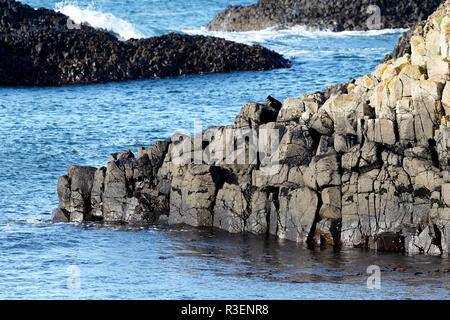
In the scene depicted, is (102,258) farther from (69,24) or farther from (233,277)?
(69,24)

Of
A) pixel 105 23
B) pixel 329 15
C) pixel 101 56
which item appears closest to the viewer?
pixel 101 56

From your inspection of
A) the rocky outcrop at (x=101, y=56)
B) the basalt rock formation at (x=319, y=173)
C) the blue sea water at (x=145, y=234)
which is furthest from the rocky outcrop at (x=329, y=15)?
the basalt rock formation at (x=319, y=173)

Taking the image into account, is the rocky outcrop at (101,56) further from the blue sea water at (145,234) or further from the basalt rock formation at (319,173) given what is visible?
the basalt rock formation at (319,173)

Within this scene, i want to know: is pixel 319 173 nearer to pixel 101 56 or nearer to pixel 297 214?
pixel 297 214

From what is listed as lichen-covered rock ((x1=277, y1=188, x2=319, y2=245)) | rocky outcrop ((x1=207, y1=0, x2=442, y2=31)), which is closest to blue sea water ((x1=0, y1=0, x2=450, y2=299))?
lichen-covered rock ((x1=277, y1=188, x2=319, y2=245))

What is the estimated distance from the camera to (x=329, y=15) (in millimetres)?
79375

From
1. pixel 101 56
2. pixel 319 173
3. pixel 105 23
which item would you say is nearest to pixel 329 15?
pixel 105 23

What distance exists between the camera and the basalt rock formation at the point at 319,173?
2411 centimetres

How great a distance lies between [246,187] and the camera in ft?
86.1

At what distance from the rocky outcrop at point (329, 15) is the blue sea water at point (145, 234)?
1369cm

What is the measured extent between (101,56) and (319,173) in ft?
114

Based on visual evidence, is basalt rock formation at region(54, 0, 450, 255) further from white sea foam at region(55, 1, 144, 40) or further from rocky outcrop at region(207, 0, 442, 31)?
rocky outcrop at region(207, 0, 442, 31)

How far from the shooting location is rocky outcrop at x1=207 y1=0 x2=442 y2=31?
77.8 m
